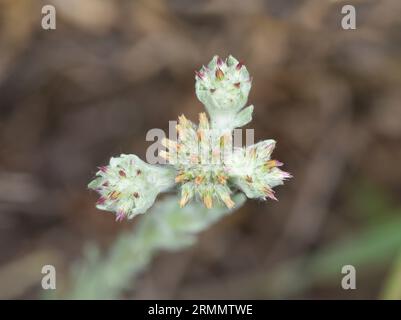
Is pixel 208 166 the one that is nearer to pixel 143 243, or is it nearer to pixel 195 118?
pixel 143 243

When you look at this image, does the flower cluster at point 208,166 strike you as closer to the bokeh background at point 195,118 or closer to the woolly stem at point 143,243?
the woolly stem at point 143,243

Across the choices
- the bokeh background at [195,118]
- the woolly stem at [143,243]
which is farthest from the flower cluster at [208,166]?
the bokeh background at [195,118]

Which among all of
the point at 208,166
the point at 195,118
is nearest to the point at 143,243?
the point at 208,166

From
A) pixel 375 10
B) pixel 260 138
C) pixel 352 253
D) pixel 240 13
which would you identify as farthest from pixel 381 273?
pixel 240 13

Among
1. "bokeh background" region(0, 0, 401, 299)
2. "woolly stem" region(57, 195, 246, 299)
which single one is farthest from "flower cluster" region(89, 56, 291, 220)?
"bokeh background" region(0, 0, 401, 299)

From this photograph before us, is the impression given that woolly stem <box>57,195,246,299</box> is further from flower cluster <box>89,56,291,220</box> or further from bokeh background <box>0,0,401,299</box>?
bokeh background <box>0,0,401,299</box>
